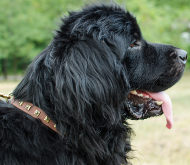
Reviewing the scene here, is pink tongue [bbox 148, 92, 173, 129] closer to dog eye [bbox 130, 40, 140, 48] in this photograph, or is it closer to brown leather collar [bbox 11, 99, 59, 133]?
dog eye [bbox 130, 40, 140, 48]

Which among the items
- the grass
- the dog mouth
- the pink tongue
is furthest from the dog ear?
the grass

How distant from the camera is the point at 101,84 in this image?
84.6 inches

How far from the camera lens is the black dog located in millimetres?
2068

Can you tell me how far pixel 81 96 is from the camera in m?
2.07

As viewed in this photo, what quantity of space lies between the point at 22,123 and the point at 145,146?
10.1ft

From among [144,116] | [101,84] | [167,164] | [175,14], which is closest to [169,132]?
[167,164]

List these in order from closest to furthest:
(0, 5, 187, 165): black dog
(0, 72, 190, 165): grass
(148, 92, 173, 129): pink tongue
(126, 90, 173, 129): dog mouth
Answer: (0, 5, 187, 165): black dog, (126, 90, 173, 129): dog mouth, (148, 92, 173, 129): pink tongue, (0, 72, 190, 165): grass

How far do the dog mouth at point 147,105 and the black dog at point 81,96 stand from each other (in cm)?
1

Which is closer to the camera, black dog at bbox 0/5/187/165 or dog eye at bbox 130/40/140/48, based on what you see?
black dog at bbox 0/5/187/165

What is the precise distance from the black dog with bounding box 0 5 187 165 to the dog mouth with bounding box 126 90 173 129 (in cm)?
1

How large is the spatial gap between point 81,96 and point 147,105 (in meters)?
0.74

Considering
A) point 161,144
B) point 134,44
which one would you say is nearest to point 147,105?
point 134,44

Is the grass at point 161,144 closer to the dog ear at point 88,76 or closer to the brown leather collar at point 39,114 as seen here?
the dog ear at point 88,76

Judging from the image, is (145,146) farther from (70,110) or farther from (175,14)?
(175,14)
